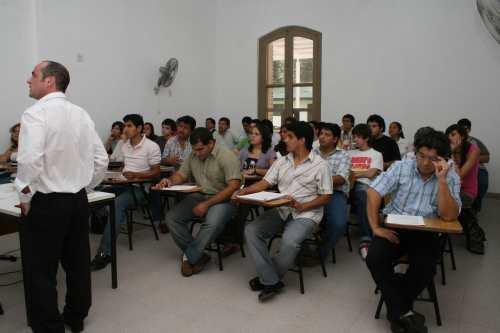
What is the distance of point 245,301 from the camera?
2.74 metres

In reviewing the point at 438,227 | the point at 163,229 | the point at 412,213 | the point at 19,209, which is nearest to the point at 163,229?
the point at 163,229

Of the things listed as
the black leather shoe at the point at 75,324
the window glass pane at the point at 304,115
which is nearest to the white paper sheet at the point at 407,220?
the black leather shoe at the point at 75,324

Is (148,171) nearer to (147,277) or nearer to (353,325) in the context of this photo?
(147,277)

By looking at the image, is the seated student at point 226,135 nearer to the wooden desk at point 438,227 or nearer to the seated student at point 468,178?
the seated student at point 468,178

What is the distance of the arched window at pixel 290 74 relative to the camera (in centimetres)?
784

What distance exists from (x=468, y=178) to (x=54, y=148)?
3501 mm

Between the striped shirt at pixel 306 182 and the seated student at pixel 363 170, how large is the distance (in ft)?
2.95

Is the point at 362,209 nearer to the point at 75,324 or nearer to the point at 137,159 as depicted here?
the point at 137,159

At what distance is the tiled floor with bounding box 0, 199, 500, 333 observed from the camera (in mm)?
2416

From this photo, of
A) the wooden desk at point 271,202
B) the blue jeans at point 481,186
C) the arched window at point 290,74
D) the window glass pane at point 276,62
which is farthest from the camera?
the window glass pane at point 276,62

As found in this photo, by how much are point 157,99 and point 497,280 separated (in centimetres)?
613

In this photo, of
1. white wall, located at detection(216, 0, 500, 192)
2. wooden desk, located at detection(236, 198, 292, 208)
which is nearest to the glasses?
wooden desk, located at detection(236, 198, 292, 208)

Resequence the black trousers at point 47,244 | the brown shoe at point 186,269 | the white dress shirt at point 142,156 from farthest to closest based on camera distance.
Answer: the white dress shirt at point 142,156
the brown shoe at point 186,269
the black trousers at point 47,244

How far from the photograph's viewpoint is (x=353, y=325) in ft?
7.93
